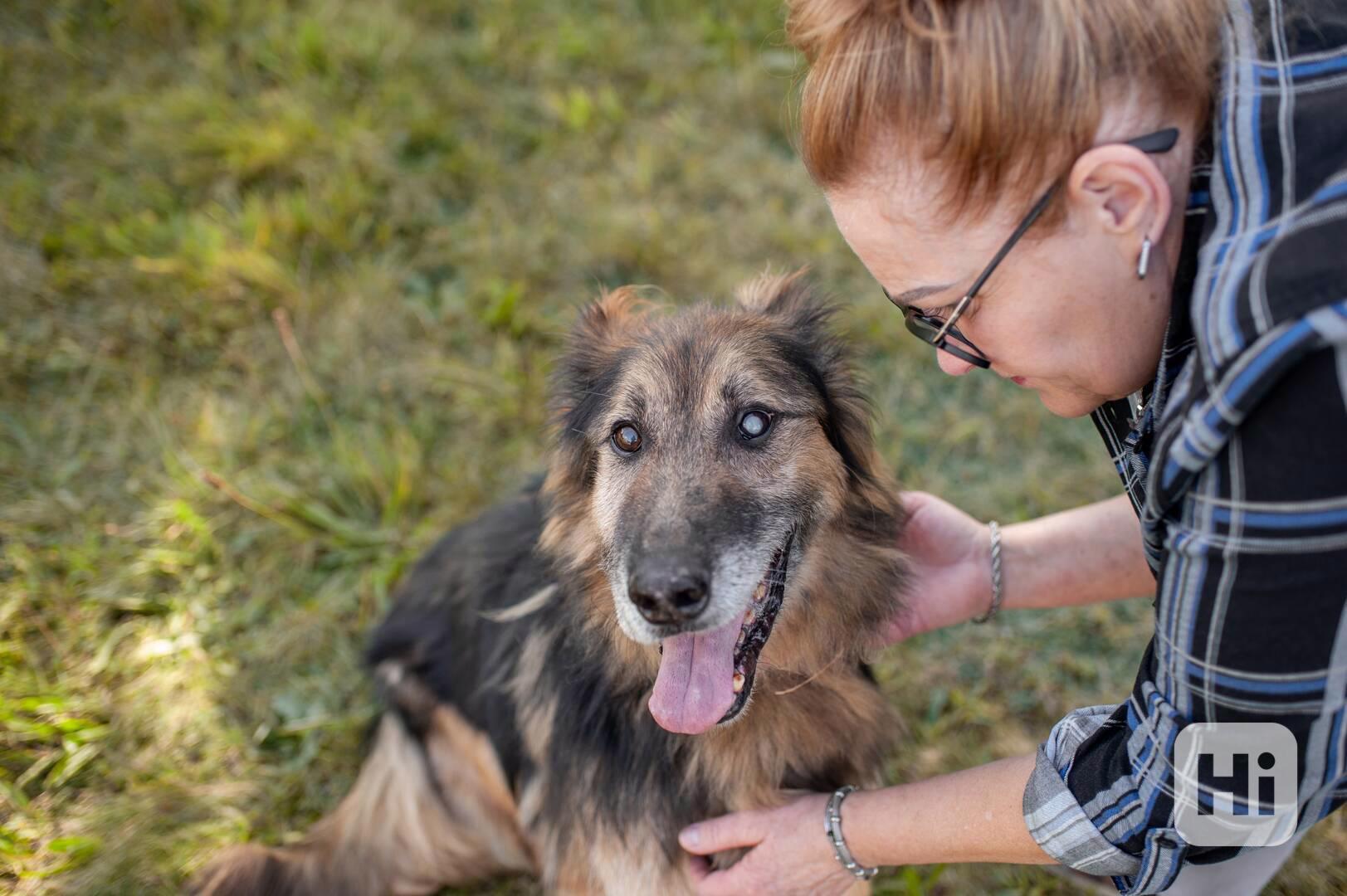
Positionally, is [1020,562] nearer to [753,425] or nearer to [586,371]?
[753,425]

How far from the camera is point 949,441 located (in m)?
4.14

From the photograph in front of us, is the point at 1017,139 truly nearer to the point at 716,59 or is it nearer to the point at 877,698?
the point at 877,698

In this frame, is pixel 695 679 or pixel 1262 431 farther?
pixel 695 679

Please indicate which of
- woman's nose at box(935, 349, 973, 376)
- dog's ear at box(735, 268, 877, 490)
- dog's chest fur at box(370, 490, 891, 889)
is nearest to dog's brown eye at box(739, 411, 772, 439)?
dog's ear at box(735, 268, 877, 490)

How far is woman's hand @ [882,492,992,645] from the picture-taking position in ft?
8.95

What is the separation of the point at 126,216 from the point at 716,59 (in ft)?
11.2

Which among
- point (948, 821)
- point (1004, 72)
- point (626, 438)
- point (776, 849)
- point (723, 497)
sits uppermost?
point (1004, 72)

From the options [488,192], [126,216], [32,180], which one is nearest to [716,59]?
[488,192]

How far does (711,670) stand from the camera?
2.12 meters

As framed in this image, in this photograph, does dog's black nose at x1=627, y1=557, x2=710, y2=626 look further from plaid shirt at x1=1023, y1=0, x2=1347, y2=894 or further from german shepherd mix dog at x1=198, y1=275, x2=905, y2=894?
plaid shirt at x1=1023, y1=0, x2=1347, y2=894

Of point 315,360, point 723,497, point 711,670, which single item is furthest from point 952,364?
point 315,360

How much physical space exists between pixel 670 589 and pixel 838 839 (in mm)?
799

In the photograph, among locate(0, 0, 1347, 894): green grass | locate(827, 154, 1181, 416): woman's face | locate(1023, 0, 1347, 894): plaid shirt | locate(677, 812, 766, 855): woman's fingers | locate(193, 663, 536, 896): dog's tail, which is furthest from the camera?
locate(0, 0, 1347, 894): green grass

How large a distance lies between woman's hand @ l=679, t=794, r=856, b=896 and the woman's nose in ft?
3.56
